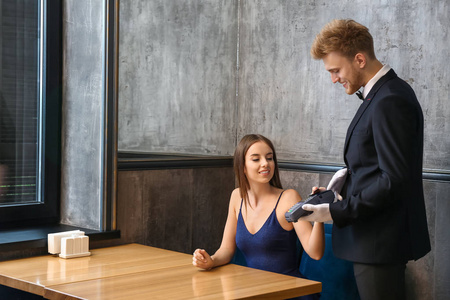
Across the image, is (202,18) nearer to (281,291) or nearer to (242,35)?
Answer: (242,35)

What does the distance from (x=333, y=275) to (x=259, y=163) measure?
628 mm

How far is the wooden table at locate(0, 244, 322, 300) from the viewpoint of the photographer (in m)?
2.04

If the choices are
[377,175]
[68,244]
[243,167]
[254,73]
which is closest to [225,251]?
[243,167]

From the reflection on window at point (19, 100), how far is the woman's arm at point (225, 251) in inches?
39.1

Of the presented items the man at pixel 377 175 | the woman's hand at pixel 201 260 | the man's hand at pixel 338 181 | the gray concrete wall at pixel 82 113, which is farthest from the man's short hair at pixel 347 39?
the gray concrete wall at pixel 82 113

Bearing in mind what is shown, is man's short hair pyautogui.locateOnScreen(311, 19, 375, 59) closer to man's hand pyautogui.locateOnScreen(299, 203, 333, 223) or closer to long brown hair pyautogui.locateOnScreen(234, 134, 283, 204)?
man's hand pyautogui.locateOnScreen(299, 203, 333, 223)

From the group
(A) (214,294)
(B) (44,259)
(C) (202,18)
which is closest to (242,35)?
(C) (202,18)

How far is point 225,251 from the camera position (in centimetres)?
265

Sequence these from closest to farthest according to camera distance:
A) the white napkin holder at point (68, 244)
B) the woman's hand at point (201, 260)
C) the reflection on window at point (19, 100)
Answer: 1. the woman's hand at point (201, 260)
2. the white napkin holder at point (68, 244)
3. the reflection on window at point (19, 100)

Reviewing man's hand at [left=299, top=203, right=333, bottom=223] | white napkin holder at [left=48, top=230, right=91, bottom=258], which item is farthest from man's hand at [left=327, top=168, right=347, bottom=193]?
white napkin holder at [left=48, top=230, right=91, bottom=258]

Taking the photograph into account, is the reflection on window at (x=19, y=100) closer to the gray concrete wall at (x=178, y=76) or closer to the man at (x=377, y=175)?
the gray concrete wall at (x=178, y=76)

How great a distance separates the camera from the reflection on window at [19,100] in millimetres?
2955

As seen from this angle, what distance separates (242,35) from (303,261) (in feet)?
4.63

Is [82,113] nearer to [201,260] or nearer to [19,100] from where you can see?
[19,100]
